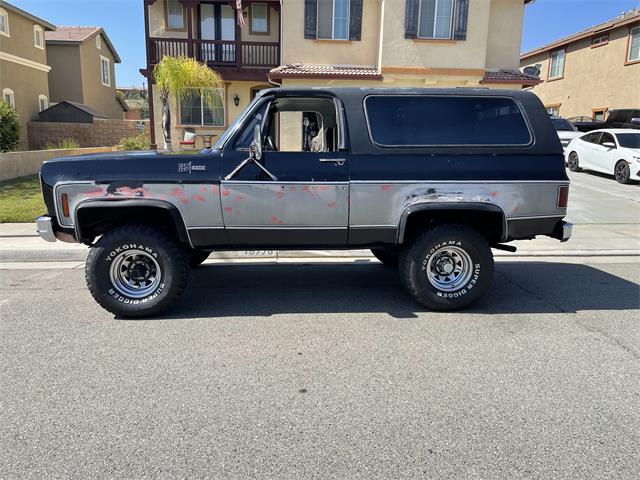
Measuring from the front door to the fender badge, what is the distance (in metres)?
0.20

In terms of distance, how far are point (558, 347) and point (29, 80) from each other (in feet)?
93.4

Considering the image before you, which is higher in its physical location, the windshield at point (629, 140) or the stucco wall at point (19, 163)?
the windshield at point (629, 140)

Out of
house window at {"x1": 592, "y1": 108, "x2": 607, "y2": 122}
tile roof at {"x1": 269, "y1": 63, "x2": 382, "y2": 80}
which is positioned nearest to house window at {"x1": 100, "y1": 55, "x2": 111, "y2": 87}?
tile roof at {"x1": 269, "y1": 63, "x2": 382, "y2": 80}

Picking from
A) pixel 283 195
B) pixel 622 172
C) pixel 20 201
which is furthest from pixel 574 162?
pixel 20 201

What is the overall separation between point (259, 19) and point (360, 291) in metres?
17.1

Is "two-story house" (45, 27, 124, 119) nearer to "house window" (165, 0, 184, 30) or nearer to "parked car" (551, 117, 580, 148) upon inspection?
"house window" (165, 0, 184, 30)

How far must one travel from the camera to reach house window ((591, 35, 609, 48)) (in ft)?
85.4

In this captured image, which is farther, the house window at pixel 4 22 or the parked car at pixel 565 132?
the house window at pixel 4 22

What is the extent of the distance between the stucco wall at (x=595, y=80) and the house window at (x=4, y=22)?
29.8 m

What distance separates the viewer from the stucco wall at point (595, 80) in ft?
80.8

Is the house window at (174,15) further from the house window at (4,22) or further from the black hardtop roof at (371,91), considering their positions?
the black hardtop roof at (371,91)

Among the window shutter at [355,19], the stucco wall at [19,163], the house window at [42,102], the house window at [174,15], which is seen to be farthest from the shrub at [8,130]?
the house window at [42,102]

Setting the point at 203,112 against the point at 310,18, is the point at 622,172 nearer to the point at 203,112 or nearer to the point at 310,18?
the point at 310,18

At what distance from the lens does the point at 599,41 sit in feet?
87.2
